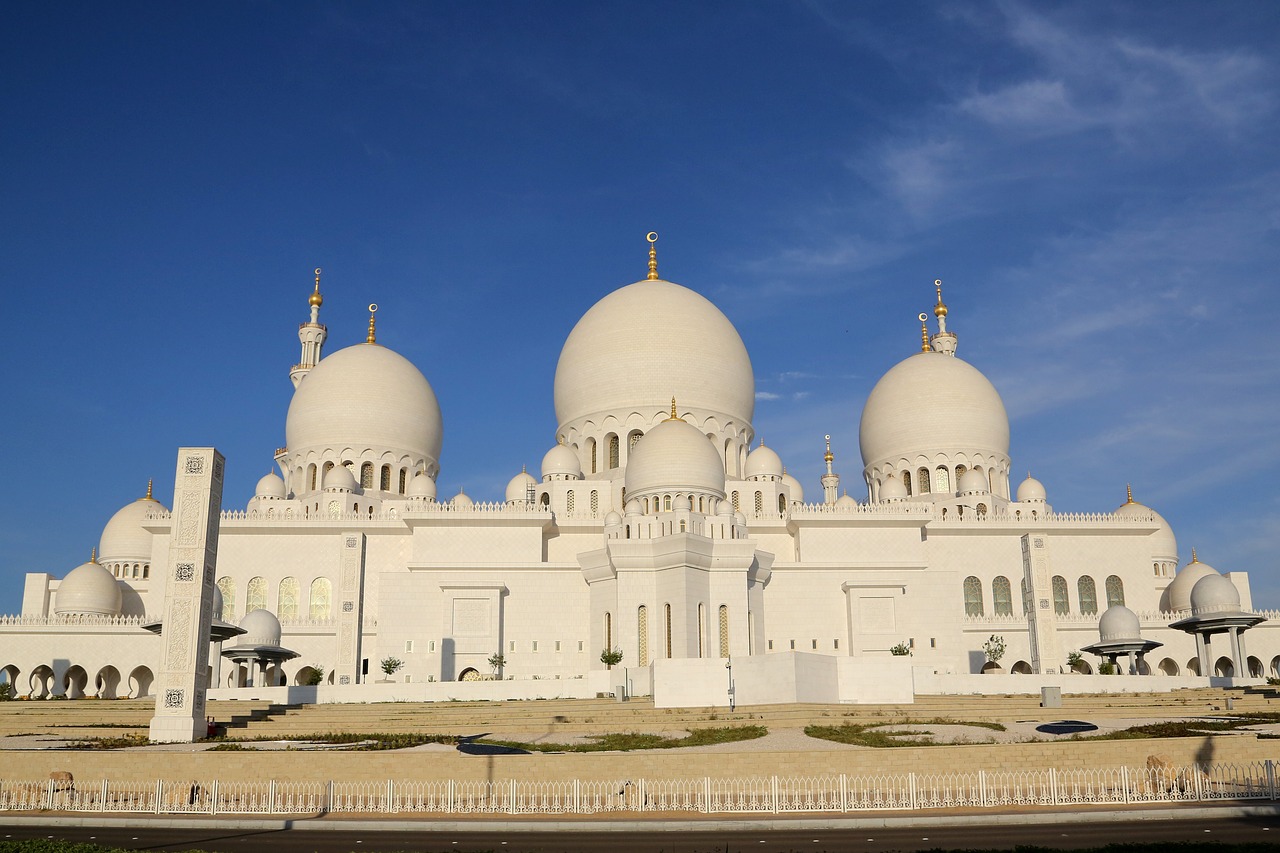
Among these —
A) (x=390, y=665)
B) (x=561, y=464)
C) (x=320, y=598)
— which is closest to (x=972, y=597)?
(x=561, y=464)

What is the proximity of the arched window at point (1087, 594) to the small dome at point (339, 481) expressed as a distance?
93.6ft

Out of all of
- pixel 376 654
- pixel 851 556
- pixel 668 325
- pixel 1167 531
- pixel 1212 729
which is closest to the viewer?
pixel 1212 729

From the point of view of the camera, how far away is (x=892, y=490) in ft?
148

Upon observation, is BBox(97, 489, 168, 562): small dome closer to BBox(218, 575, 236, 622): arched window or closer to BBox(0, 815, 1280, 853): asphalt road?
BBox(218, 575, 236, 622): arched window

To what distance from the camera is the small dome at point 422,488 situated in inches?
1657

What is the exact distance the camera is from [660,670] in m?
27.5

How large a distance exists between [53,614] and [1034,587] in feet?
121

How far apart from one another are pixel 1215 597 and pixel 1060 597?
23.8 ft

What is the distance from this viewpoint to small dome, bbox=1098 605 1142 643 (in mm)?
35969

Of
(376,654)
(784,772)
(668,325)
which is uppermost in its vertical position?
(668,325)

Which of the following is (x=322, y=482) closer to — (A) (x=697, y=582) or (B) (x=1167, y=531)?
(A) (x=697, y=582)

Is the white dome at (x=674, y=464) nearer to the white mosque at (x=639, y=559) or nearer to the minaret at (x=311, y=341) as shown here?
the white mosque at (x=639, y=559)

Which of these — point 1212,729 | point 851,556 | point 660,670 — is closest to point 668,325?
point 851,556

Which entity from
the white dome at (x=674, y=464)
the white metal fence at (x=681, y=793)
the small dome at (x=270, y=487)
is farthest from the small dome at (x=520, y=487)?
the white metal fence at (x=681, y=793)
